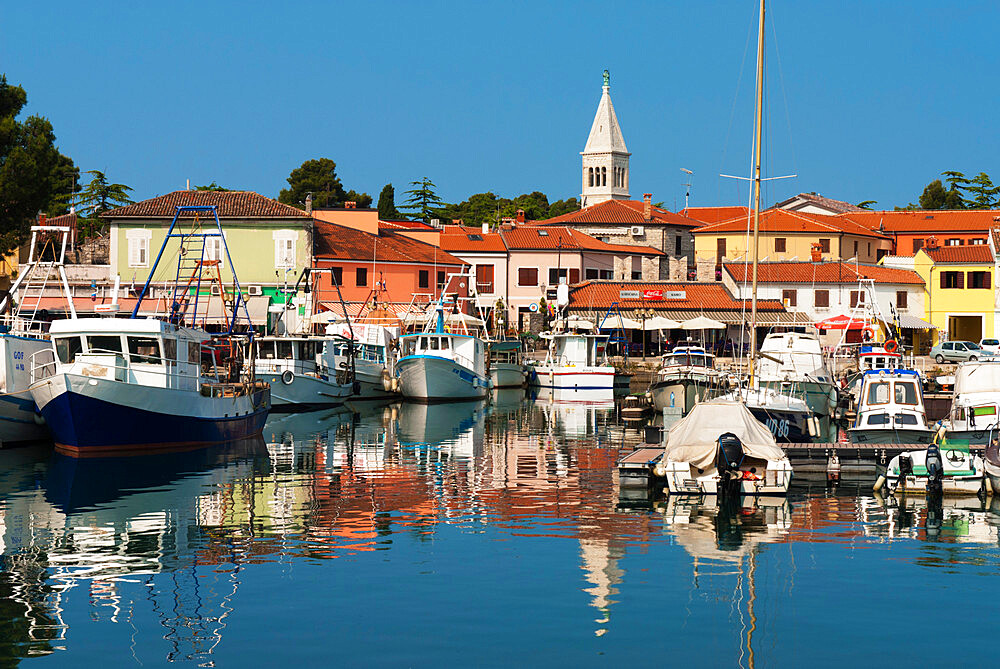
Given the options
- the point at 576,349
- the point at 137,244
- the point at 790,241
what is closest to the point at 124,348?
the point at 576,349

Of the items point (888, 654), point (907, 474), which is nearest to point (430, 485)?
point (907, 474)

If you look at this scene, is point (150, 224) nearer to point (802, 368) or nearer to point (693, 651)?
point (802, 368)

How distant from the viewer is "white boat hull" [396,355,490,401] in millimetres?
51125

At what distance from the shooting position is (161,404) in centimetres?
3045

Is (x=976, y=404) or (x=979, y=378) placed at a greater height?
(x=979, y=378)

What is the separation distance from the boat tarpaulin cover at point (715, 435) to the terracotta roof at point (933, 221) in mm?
68100

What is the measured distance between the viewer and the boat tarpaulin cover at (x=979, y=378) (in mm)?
34625

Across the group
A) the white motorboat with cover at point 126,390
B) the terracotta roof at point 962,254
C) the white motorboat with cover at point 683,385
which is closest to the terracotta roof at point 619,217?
the terracotta roof at point 962,254

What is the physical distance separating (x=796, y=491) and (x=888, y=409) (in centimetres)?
685

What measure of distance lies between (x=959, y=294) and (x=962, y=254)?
2893mm

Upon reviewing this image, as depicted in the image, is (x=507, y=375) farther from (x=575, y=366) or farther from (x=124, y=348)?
(x=124, y=348)

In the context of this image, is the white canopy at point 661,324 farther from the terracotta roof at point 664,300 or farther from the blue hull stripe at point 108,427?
the blue hull stripe at point 108,427

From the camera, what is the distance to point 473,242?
8406 centimetres

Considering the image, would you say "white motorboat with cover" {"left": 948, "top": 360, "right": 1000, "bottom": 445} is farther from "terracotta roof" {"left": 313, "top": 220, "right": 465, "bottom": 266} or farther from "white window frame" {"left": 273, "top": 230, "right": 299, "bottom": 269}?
"white window frame" {"left": 273, "top": 230, "right": 299, "bottom": 269}
